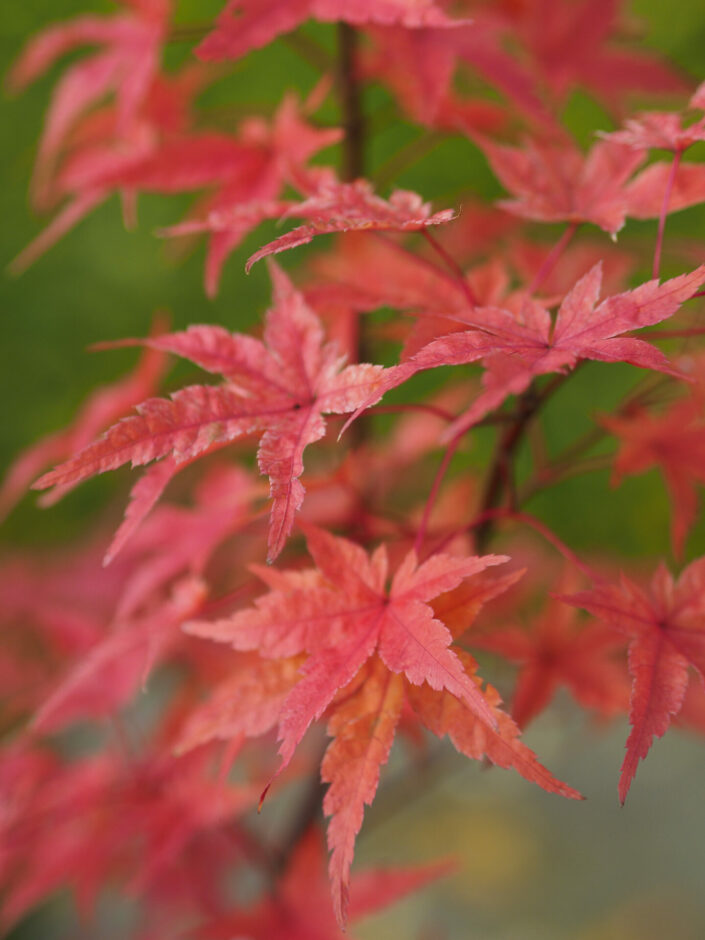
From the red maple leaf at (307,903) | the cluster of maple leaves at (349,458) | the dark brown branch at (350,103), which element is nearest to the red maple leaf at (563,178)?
the cluster of maple leaves at (349,458)

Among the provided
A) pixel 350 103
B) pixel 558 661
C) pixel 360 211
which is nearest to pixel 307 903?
pixel 558 661

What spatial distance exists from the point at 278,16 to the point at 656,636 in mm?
404

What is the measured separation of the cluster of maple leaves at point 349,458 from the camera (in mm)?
372

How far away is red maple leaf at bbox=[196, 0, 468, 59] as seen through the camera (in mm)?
452

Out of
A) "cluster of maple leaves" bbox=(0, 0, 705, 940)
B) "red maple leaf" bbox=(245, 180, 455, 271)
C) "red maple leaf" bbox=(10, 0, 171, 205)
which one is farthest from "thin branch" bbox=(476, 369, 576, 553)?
"red maple leaf" bbox=(10, 0, 171, 205)

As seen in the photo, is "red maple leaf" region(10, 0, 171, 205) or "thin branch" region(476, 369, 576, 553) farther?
"red maple leaf" region(10, 0, 171, 205)

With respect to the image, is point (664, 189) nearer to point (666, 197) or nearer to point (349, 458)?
point (666, 197)

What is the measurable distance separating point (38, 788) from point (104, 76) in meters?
0.58

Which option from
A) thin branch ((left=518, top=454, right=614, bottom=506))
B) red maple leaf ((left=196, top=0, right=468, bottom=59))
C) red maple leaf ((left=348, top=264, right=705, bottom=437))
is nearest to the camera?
red maple leaf ((left=348, top=264, right=705, bottom=437))

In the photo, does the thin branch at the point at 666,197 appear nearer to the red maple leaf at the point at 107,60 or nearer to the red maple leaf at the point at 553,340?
the red maple leaf at the point at 553,340

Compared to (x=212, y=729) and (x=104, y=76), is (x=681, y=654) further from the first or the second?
(x=104, y=76)

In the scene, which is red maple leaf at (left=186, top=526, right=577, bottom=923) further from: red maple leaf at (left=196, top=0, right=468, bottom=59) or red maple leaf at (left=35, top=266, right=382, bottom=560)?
red maple leaf at (left=196, top=0, right=468, bottom=59)

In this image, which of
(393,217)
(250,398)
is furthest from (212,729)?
(393,217)

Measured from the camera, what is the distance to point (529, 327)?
385mm
